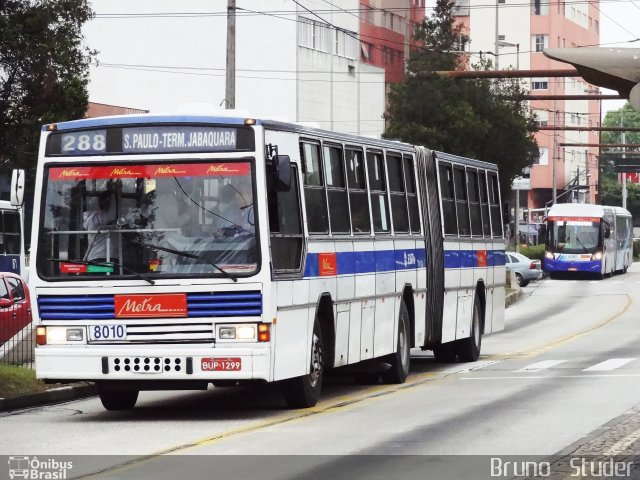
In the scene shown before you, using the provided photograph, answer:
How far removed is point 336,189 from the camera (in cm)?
1856

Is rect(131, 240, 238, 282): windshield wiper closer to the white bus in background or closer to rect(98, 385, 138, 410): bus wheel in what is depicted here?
rect(98, 385, 138, 410): bus wheel

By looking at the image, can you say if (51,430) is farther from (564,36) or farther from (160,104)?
(564,36)

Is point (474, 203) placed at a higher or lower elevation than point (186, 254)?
higher

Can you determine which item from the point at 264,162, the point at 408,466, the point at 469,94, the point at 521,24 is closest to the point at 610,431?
the point at 408,466

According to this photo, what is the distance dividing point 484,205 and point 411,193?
16.5ft

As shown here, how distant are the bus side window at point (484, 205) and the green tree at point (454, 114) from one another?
87.9 ft

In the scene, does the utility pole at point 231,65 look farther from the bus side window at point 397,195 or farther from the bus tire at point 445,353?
the bus side window at point 397,195

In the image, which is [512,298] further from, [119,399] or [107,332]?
[107,332]

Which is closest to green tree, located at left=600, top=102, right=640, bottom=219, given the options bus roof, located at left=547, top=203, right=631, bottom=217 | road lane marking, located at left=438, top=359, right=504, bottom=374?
bus roof, located at left=547, top=203, right=631, bottom=217

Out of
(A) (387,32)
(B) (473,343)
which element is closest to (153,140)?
(B) (473,343)

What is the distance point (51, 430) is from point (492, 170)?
13580mm

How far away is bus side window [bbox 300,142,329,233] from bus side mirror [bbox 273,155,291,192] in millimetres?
1266

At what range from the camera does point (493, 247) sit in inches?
1080

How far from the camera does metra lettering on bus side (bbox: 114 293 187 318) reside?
1602 cm
